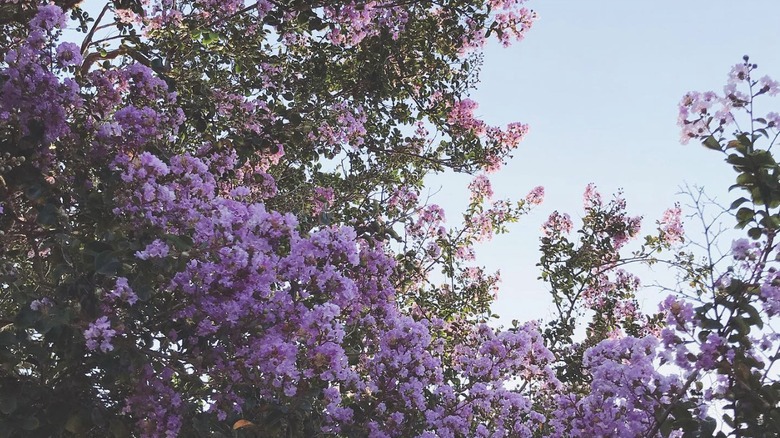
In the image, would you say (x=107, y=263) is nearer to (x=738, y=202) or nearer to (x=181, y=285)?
(x=181, y=285)

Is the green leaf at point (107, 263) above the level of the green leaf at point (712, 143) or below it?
below

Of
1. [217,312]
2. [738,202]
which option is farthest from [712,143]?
[217,312]

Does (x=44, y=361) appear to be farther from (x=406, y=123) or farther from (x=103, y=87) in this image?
(x=406, y=123)

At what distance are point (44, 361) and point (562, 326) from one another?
13.5 ft

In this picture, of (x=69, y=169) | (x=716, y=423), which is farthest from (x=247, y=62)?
(x=716, y=423)

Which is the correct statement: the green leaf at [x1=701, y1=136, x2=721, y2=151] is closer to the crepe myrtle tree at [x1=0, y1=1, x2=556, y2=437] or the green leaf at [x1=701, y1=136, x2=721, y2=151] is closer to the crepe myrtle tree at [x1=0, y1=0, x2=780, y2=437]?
the crepe myrtle tree at [x1=0, y1=0, x2=780, y2=437]

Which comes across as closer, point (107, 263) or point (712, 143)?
point (107, 263)

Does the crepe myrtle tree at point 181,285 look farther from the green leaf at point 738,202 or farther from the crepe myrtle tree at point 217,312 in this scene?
the green leaf at point 738,202

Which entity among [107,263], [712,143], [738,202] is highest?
[712,143]

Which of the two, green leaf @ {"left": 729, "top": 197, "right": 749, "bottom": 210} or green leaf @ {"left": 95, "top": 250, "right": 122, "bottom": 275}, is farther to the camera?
green leaf @ {"left": 729, "top": 197, "right": 749, "bottom": 210}

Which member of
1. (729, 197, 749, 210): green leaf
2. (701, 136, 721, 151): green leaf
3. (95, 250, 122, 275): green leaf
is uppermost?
(701, 136, 721, 151): green leaf

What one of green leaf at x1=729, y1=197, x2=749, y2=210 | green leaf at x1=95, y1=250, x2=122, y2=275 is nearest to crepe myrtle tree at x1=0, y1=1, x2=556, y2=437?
green leaf at x1=95, y1=250, x2=122, y2=275

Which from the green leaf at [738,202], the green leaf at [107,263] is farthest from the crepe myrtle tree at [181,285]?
the green leaf at [738,202]

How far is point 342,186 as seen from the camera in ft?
17.6
